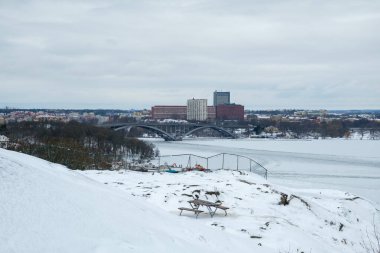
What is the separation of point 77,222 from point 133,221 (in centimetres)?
87

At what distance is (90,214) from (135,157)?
40.0 meters

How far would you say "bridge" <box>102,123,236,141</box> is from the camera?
7399 cm

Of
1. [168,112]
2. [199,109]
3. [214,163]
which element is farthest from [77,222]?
[168,112]

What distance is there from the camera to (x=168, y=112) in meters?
167

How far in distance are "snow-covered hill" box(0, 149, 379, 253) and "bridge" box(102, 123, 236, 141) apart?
198 ft

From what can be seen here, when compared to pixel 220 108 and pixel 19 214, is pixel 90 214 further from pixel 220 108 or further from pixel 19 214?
pixel 220 108

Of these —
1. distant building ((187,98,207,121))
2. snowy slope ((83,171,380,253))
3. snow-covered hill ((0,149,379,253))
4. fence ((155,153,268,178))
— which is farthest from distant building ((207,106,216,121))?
snow-covered hill ((0,149,379,253))

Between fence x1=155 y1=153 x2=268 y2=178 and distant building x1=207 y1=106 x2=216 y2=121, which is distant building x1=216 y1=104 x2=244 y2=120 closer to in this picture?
distant building x1=207 y1=106 x2=216 y2=121

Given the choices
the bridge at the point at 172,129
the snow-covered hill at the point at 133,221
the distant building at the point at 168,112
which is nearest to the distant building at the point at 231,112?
the distant building at the point at 168,112

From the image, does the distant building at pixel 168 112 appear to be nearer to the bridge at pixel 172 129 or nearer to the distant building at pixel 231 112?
the distant building at pixel 231 112

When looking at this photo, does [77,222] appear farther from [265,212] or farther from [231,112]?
[231,112]

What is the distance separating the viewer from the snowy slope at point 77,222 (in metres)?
4.77

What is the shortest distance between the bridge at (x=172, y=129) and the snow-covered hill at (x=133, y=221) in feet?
198

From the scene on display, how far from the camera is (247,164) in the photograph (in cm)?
3753
